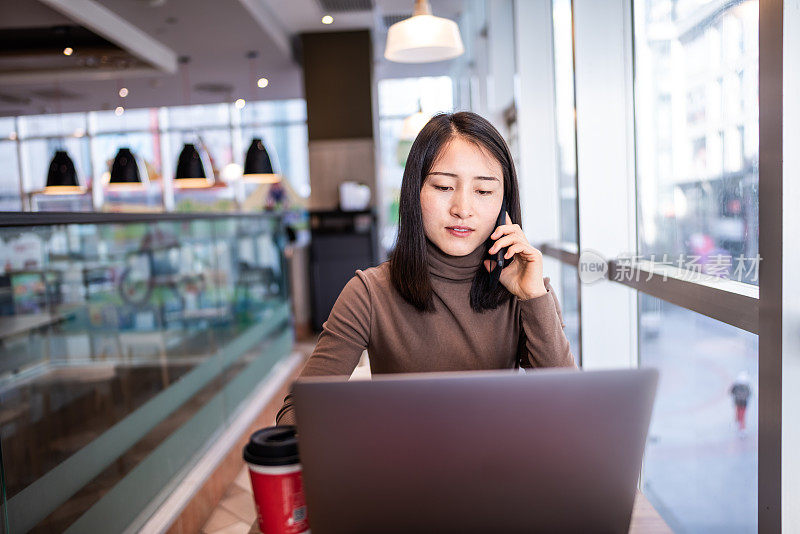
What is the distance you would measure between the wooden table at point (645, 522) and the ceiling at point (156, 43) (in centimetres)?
486

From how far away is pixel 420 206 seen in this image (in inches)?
52.6

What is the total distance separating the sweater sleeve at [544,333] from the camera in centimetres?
131

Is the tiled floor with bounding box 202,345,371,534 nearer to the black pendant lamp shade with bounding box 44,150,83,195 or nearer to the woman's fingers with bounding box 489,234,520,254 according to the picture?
the woman's fingers with bounding box 489,234,520,254

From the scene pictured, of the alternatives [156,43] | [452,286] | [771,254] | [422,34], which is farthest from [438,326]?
[156,43]

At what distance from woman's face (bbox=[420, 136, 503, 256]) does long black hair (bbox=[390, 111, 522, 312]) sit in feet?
0.05

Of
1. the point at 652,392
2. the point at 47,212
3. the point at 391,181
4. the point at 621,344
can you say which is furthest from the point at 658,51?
the point at 391,181

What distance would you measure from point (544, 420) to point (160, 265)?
276 cm

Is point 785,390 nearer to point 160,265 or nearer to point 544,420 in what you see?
point 544,420

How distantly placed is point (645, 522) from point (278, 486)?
60cm

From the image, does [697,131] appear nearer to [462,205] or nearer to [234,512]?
[462,205]

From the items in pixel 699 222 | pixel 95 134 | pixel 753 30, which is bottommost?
pixel 699 222

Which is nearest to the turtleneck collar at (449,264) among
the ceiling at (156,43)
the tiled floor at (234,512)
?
the tiled floor at (234,512)

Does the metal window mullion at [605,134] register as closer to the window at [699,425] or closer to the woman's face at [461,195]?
the window at [699,425]

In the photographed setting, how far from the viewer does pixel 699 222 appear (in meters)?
1.93
